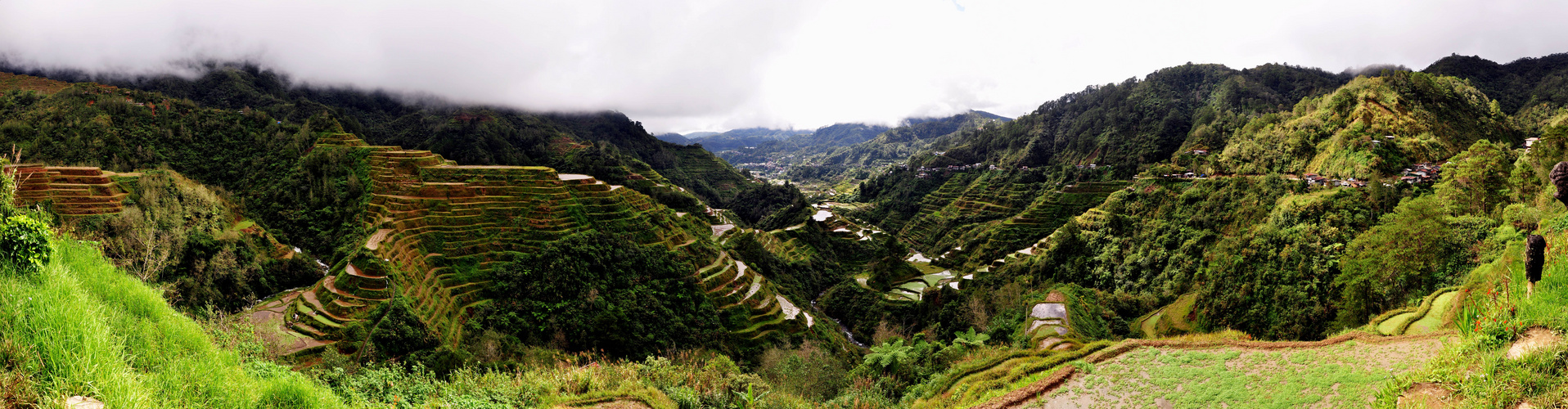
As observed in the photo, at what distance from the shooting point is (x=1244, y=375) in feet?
32.7

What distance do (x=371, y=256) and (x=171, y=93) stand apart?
203 feet

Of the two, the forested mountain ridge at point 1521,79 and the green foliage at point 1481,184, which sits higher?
the forested mountain ridge at point 1521,79

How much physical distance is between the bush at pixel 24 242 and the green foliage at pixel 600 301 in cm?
2085

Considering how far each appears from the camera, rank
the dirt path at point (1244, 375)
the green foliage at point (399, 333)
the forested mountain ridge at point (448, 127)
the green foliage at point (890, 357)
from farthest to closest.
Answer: the forested mountain ridge at point (448, 127) < the green foliage at point (399, 333) < the green foliage at point (890, 357) < the dirt path at point (1244, 375)

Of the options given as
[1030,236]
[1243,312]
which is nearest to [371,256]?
[1243,312]

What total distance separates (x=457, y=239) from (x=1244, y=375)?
33947 mm

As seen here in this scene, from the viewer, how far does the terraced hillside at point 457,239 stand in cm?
2184

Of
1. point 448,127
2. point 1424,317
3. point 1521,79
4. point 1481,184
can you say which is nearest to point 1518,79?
point 1521,79

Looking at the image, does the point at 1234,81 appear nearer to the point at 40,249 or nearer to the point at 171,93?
the point at 40,249

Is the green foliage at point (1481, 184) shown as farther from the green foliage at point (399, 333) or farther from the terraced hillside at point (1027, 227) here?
the green foliage at point (399, 333)

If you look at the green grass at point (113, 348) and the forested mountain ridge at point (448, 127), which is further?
the forested mountain ridge at point (448, 127)

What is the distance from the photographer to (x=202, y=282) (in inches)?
934

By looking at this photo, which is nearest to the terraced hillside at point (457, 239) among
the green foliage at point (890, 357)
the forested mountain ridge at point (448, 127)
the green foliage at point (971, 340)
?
the green foliage at point (890, 357)

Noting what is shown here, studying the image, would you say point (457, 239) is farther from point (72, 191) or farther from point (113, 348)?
point (113, 348)
